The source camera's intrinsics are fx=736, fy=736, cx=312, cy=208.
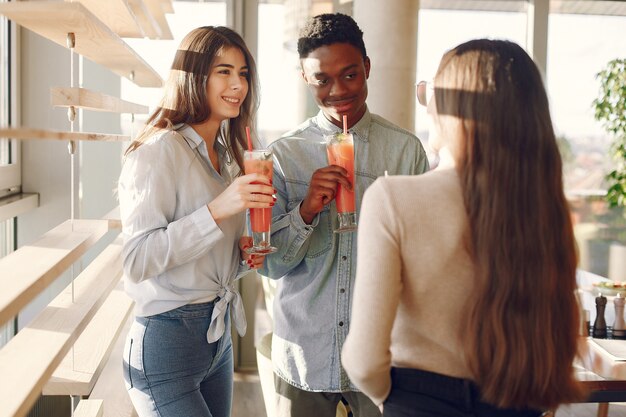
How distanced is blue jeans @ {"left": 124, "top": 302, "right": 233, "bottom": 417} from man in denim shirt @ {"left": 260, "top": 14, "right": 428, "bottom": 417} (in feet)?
0.85

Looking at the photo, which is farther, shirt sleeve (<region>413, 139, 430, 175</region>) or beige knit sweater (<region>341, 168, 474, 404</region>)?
Answer: shirt sleeve (<region>413, 139, 430, 175</region>)

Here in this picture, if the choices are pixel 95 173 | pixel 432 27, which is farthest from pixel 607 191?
pixel 95 173

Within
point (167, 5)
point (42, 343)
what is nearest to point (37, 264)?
point (42, 343)

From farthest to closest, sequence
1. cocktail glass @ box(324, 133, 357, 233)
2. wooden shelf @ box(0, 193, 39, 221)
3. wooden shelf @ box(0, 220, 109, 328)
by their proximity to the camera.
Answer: wooden shelf @ box(0, 193, 39, 221)
cocktail glass @ box(324, 133, 357, 233)
wooden shelf @ box(0, 220, 109, 328)

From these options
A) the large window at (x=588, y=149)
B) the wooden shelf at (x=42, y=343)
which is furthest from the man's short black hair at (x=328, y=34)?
the large window at (x=588, y=149)

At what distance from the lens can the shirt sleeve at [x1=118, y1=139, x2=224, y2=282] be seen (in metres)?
1.82

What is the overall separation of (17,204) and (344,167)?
6.92 ft

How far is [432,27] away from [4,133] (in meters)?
4.74

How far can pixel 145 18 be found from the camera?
3.23 metres

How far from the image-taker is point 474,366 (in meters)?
1.34

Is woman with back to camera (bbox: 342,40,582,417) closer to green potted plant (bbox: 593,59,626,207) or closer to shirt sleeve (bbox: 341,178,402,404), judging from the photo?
shirt sleeve (bbox: 341,178,402,404)

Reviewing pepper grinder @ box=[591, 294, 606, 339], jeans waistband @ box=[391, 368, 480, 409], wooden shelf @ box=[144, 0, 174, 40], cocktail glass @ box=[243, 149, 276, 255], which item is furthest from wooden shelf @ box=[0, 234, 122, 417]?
pepper grinder @ box=[591, 294, 606, 339]

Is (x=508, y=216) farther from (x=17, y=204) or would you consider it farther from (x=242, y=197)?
(x=17, y=204)

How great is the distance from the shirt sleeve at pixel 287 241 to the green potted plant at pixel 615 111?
3.66m
